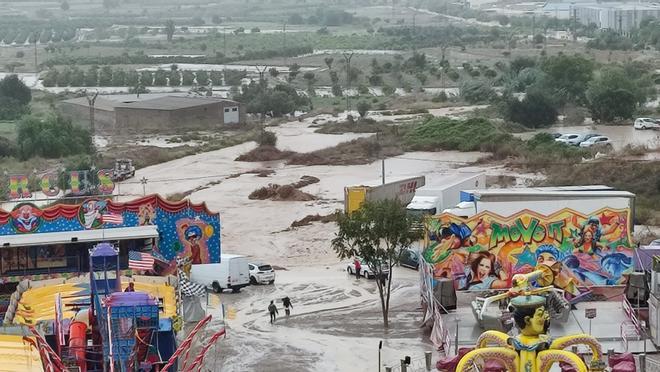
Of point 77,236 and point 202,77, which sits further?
point 202,77

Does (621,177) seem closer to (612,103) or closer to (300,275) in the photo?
(300,275)

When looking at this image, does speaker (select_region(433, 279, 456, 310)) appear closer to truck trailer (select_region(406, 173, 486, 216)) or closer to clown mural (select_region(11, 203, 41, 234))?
clown mural (select_region(11, 203, 41, 234))

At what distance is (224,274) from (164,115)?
4244 centimetres

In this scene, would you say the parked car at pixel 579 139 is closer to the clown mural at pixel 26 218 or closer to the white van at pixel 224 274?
the white van at pixel 224 274

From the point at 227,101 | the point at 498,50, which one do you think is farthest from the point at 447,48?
the point at 227,101

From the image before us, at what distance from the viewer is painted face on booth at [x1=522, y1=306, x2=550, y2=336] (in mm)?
13188

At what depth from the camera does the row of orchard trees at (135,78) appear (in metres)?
97.4

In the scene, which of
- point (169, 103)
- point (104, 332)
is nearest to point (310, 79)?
point (169, 103)

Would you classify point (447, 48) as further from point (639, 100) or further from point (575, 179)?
point (575, 179)

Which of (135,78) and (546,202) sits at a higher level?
(546,202)

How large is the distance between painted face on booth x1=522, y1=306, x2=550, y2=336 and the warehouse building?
57.1m

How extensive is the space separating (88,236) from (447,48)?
343 feet

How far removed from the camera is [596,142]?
54.7 m

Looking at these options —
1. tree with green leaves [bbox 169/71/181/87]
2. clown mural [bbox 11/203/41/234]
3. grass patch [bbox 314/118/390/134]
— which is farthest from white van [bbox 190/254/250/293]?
tree with green leaves [bbox 169/71/181/87]
